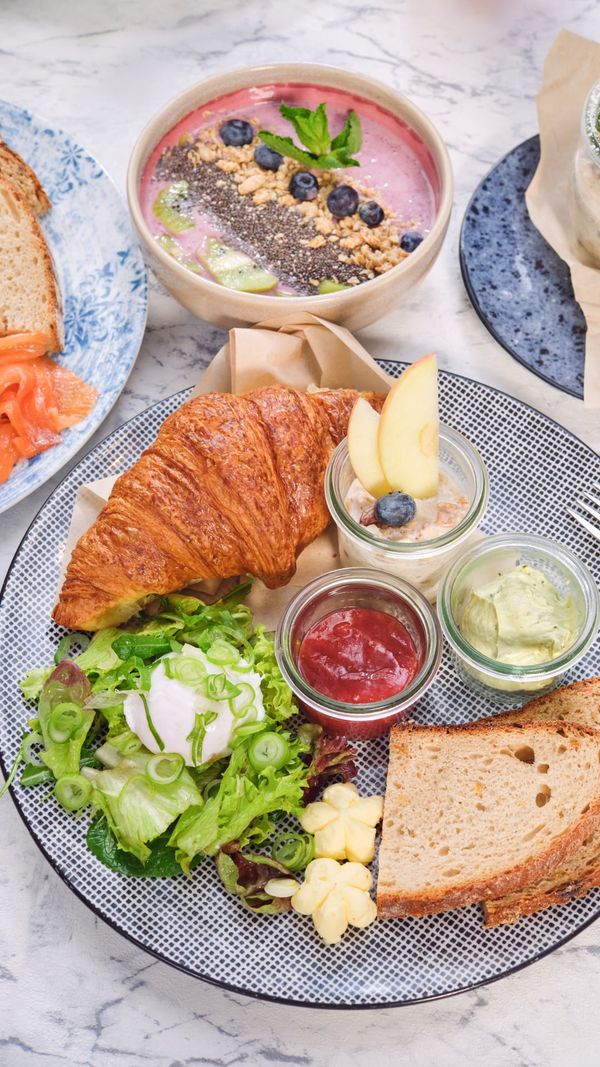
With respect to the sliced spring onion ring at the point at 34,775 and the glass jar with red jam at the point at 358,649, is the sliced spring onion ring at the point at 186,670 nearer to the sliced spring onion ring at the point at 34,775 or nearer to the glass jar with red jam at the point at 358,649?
the glass jar with red jam at the point at 358,649

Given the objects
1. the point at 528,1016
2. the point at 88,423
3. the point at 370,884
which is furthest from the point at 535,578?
the point at 88,423

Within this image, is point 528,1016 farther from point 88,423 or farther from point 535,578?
point 88,423

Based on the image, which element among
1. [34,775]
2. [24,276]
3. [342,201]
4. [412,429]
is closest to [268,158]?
[342,201]

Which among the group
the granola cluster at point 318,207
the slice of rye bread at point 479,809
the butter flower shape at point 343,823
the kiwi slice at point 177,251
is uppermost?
the granola cluster at point 318,207

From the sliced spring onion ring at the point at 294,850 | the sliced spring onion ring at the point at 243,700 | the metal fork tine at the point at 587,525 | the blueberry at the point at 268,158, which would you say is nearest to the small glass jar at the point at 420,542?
the metal fork tine at the point at 587,525

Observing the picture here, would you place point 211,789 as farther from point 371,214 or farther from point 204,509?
point 371,214

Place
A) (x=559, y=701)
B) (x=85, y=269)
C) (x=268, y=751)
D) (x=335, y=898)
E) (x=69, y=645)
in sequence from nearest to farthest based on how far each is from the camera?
(x=335, y=898) → (x=268, y=751) → (x=559, y=701) → (x=69, y=645) → (x=85, y=269)

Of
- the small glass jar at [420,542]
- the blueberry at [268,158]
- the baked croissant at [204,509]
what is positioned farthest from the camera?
the blueberry at [268,158]
